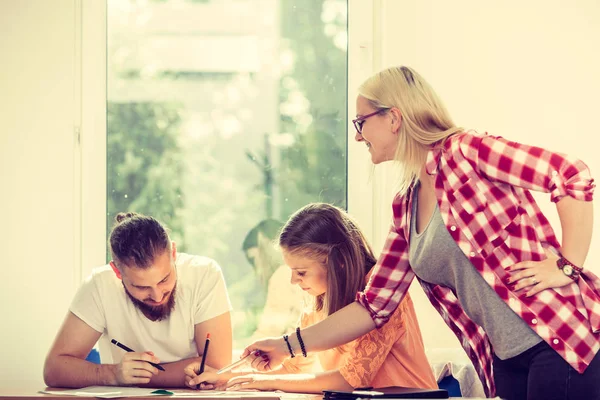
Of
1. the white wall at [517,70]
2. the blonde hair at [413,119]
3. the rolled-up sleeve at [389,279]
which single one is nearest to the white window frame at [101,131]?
the white wall at [517,70]

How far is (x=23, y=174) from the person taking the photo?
2.99 m

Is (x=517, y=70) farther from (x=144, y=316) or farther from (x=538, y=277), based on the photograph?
(x=144, y=316)

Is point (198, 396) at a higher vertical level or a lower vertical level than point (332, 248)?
lower

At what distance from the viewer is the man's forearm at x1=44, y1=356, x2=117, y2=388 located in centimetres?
219

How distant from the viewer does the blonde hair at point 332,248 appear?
2213 mm

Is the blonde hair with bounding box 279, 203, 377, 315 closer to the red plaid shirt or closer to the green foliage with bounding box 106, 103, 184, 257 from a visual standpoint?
the red plaid shirt

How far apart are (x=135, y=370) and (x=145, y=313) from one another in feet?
0.95

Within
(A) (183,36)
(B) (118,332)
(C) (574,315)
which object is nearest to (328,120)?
(A) (183,36)

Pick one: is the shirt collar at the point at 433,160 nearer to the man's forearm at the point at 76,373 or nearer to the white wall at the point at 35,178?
the man's forearm at the point at 76,373

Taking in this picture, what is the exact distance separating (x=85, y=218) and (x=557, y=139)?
1950 mm

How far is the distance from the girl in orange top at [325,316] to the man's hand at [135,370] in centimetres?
12

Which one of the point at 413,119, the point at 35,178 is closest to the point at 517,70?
the point at 413,119

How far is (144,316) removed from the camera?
242 centimetres

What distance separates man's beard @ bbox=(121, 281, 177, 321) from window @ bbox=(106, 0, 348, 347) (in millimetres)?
685
